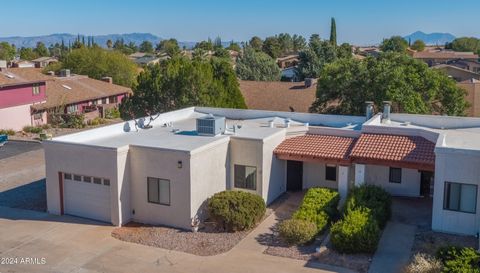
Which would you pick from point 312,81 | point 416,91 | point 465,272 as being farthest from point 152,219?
point 312,81

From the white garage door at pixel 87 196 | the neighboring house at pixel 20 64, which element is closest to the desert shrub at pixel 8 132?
the white garage door at pixel 87 196

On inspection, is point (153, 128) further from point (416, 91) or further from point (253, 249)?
point (416, 91)

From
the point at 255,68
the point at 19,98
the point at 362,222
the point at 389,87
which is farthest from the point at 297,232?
the point at 255,68

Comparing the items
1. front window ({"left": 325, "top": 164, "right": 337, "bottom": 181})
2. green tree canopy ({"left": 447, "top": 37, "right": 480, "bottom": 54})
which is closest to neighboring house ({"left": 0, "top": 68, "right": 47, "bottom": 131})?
front window ({"left": 325, "top": 164, "right": 337, "bottom": 181})

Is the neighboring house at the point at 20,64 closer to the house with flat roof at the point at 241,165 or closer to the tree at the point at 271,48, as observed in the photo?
the house with flat roof at the point at 241,165

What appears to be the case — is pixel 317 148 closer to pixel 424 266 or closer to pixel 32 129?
pixel 424 266

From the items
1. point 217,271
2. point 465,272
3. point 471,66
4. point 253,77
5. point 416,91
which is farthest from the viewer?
point 471,66

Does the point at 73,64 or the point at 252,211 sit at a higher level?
the point at 73,64
